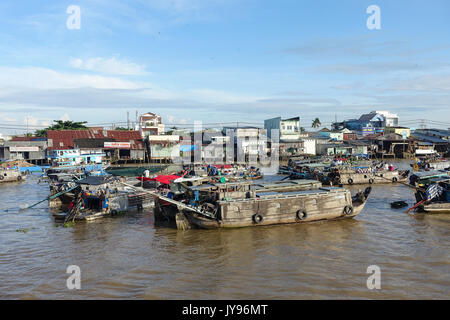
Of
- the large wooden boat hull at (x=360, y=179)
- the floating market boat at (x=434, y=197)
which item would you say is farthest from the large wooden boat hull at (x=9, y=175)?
the floating market boat at (x=434, y=197)

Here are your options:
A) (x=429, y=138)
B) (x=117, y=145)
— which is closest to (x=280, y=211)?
(x=117, y=145)

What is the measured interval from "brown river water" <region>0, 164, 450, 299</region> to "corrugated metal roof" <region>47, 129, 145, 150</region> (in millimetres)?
38062

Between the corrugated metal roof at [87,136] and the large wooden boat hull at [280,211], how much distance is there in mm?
42182

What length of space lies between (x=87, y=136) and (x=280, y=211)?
47045mm

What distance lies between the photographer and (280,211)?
603 inches

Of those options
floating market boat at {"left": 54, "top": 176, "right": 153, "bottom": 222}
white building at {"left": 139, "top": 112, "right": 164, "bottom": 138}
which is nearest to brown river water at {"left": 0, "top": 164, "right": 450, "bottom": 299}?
floating market boat at {"left": 54, "top": 176, "right": 153, "bottom": 222}

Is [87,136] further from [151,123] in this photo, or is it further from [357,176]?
[357,176]

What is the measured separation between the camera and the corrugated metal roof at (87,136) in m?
52.6

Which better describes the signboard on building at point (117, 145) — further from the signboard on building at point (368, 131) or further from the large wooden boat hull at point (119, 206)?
the signboard on building at point (368, 131)

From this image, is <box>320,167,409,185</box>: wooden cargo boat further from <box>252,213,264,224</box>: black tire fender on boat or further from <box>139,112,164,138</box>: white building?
<box>139,112,164,138</box>: white building
